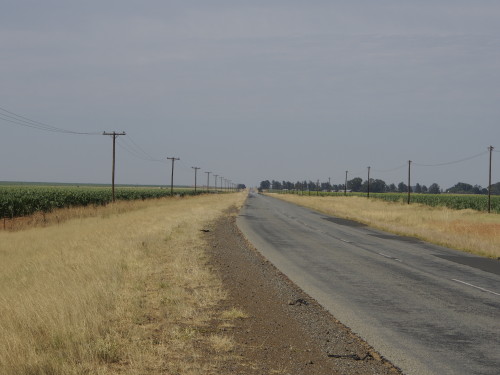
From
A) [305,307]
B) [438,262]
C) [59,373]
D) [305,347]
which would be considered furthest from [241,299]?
[438,262]

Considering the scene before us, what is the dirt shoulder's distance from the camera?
6164 mm

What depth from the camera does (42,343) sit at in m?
6.76

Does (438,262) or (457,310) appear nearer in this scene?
(457,310)

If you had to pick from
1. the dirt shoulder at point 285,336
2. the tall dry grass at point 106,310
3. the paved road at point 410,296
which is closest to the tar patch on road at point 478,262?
the paved road at point 410,296

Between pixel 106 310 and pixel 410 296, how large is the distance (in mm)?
6318

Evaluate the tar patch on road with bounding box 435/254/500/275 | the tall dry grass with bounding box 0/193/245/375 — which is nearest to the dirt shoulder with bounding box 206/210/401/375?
the tall dry grass with bounding box 0/193/245/375

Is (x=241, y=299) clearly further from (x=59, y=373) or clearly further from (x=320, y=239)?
(x=320, y=239)

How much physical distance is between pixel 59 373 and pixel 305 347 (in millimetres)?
3194

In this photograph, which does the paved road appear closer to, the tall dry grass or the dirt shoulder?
the dirt shoulder

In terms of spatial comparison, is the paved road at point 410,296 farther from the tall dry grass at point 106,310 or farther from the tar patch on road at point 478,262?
the tall dry grass at point 106,310

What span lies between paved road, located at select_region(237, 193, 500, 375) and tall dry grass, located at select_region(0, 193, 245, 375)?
2.60 m

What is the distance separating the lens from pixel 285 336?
24.7ft

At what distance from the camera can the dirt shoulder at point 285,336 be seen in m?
6.16

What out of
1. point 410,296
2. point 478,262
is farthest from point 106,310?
point 478,262
